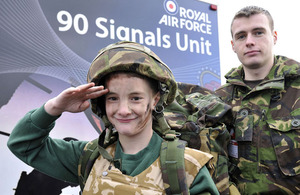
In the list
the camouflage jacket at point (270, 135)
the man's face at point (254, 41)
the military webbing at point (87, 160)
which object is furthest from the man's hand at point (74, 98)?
the man's face at point (254, 41)

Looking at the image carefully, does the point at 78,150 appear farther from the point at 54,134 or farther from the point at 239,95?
the point at 239,95

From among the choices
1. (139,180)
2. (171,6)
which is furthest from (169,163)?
(171,6)

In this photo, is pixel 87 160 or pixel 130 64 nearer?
pixel 130 64

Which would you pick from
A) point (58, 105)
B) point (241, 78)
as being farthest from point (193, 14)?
point (58, 105)

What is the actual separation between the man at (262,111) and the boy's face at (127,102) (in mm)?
858

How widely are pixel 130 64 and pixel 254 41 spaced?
3.48ft

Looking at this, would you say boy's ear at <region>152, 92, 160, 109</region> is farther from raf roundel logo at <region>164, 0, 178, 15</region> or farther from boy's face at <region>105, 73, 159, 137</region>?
raf roundel logo at <region>164, 0, 178, 15</region>

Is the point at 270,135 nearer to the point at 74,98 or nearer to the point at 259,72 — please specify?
the point at 259,72

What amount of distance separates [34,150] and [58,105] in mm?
255

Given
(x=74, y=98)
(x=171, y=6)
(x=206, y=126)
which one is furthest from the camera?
(x=171, y=6)

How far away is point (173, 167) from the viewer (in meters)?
1.19

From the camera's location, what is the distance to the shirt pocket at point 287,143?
1722mm

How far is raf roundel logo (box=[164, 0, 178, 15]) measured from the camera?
112 inches

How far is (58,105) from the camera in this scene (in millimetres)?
1319
